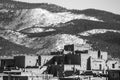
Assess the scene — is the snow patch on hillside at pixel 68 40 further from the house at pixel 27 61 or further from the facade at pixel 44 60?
the house at pixel 27 61

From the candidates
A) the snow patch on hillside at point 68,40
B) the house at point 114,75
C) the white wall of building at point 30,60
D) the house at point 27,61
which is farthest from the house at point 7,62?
the snow patch on hillside at point 68,40

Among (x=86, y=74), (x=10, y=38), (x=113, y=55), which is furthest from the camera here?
(x=10, y=38)

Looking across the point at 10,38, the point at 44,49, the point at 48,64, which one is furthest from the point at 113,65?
the point at 10,38

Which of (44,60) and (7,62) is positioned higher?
(44,60)

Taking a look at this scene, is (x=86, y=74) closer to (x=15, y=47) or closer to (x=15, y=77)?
(x=15, y=77)

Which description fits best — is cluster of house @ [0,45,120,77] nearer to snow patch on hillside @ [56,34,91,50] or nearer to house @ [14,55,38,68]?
house @ [14,55,38,68]

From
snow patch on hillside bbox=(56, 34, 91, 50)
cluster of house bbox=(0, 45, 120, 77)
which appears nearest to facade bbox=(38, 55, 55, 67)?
cluster of house bbox=(0, 45, 120, 77)

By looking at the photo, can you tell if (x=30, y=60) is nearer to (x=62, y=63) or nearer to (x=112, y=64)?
(x=62, y=63)

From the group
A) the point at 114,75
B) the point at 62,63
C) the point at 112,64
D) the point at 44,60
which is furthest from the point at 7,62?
the point at 114,75
